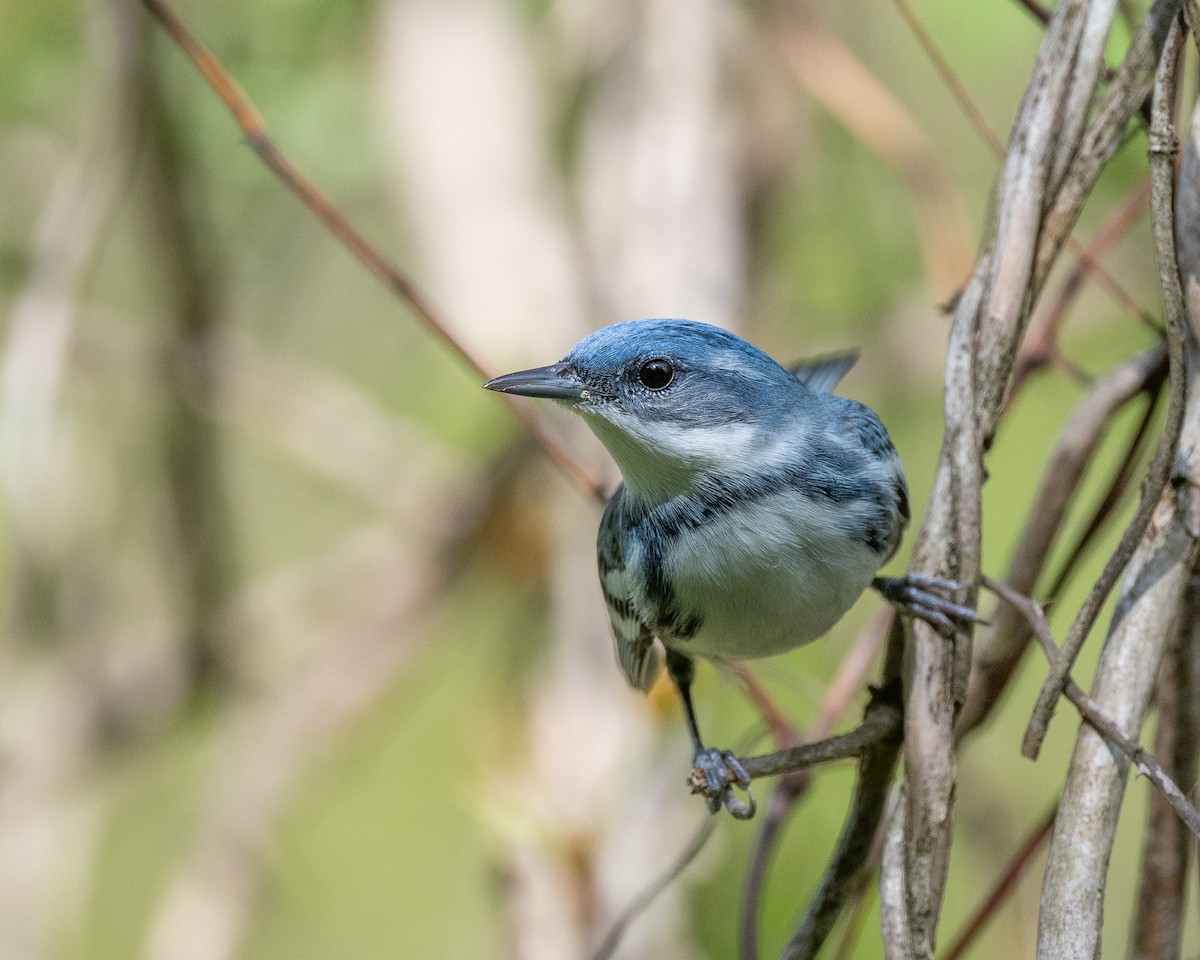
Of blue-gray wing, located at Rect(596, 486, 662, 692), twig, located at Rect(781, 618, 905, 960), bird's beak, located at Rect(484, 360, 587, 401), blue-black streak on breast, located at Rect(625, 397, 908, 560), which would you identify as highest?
bird's beak, located at Rect(484, 360, 587, 401)

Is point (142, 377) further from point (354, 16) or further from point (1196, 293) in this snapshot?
point (1196, 293)

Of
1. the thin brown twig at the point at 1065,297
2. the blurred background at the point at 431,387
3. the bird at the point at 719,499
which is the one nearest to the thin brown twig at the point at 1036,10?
the thin brown twig at the point at 1065,297

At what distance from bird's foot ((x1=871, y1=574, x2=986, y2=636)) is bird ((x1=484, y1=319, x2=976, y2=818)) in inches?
6.0

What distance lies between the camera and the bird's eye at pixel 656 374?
2.47 meters

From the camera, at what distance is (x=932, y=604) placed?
174 cm

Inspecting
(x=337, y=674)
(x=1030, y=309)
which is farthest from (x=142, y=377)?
(x=1030, y=309)

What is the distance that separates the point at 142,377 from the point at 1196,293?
3.89 meters

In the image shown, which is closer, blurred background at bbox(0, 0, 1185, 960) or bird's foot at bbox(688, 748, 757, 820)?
bird's foot at bbox(688, 748, 757, 820)

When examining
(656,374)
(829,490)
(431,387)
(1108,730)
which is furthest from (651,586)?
(431,387)

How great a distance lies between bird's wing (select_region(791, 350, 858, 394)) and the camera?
9.54 feet

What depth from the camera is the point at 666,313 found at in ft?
12.0

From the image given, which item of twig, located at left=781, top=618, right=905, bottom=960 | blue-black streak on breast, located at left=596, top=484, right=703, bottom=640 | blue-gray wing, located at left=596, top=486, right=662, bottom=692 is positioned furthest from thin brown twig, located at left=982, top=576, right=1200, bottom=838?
blue-gray wing, located at left=596, top=486, right=662, bottom=692

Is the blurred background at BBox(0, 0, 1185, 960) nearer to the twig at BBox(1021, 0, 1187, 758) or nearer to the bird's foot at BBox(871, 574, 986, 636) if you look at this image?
the bird's foot at BBox(871, 574, 986, 636)

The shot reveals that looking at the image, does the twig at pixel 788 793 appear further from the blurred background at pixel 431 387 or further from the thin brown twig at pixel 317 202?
the blurred background at pixel 431 387
